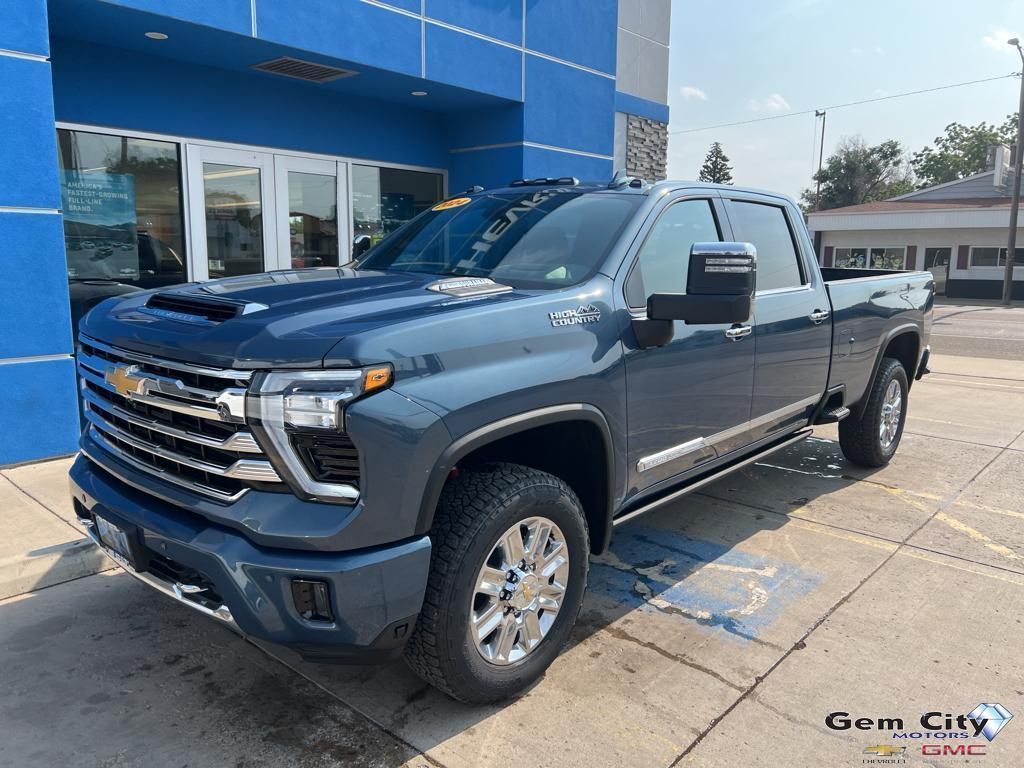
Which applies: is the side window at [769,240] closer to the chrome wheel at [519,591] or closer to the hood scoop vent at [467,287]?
the hood scoop vent at [467,287]

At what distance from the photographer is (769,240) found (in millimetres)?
4641

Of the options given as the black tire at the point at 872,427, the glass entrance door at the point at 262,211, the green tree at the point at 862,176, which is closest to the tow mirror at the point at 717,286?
the black tire at the point at 872,427

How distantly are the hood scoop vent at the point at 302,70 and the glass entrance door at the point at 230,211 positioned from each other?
2.95ft

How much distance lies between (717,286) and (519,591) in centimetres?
140

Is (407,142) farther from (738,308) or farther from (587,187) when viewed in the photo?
(738,308)

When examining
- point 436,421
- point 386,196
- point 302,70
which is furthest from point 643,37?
point 436,421

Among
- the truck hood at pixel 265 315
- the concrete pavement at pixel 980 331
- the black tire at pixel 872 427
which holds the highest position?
the truck hood at pixel 265 315

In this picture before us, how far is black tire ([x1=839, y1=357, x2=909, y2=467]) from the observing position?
18.9ft

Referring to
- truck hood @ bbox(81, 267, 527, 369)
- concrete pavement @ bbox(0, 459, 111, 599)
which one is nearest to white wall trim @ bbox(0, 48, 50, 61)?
concrete pavement @ bbox(0, 459, 111, 599)

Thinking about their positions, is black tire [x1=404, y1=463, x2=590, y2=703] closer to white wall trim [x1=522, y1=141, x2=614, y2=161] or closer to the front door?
the front door

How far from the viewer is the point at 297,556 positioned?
2334 mm

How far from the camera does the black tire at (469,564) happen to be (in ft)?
8.41

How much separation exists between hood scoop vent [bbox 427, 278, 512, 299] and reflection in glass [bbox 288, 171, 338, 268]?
610cm

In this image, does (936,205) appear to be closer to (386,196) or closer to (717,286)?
(386,196)
